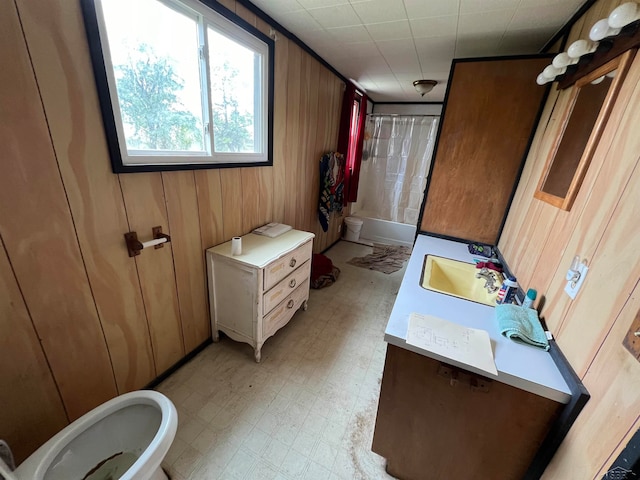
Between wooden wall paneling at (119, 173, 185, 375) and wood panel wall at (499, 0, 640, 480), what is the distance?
1750 mm

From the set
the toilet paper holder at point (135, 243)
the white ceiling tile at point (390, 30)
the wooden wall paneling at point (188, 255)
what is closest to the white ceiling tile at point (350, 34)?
the white ceiling tile at point (390, 30)

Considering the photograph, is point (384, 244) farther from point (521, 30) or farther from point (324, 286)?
point (521, 30)

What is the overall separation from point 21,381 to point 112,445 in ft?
Result: 1.35

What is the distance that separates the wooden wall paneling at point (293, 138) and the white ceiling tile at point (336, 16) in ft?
1.27

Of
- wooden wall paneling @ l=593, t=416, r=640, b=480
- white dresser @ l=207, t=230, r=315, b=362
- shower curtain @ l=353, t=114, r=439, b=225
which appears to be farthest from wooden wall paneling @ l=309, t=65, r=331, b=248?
wooden wall paneling @ l=593, t=416, r=640, b=480

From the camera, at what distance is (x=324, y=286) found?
2686mm

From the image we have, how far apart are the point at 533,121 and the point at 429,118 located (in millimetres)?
2222

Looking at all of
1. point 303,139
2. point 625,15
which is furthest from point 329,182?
point 625,15

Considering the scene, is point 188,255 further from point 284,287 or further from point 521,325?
point 521,325

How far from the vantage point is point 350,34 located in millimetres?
1803

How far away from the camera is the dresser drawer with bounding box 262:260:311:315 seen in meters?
1.63

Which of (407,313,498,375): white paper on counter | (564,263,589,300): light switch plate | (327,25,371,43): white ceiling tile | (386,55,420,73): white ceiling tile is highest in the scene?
(386,55,420,73): white ceiling tile

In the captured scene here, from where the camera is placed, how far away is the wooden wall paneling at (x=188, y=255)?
1.36m

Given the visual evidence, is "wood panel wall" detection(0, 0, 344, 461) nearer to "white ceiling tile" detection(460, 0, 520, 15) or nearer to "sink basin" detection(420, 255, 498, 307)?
"white ceiling tile" detection(460, 0, 520, 15)
